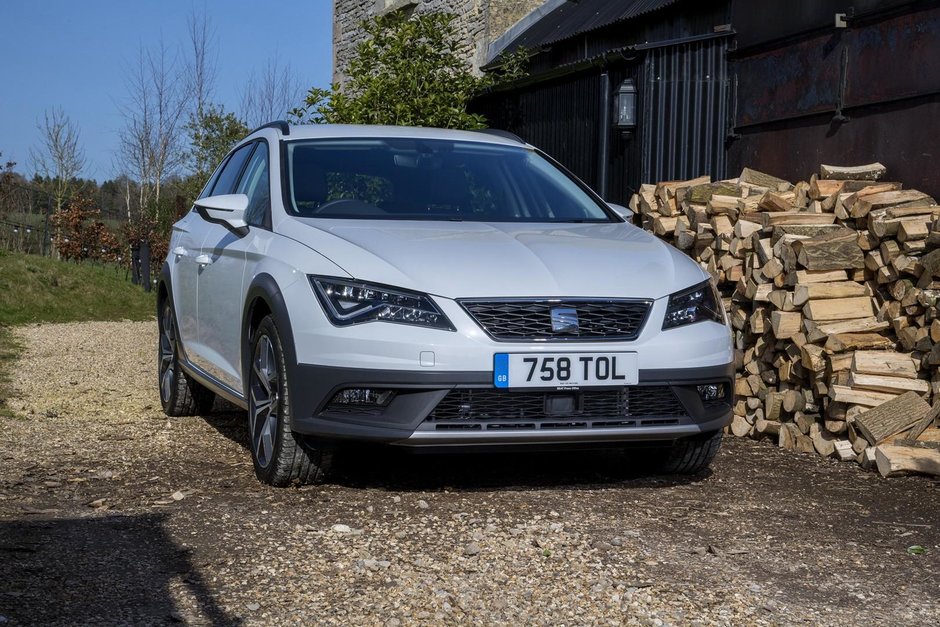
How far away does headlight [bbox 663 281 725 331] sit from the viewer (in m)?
4.94

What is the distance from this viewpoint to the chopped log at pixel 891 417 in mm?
5984

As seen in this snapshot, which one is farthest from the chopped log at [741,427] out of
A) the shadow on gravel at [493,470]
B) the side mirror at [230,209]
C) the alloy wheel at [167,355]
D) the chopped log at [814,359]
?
the alloy wheel at [167,355]

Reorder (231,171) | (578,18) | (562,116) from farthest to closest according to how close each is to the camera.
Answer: (578,18) → (562,116) → (231,171)

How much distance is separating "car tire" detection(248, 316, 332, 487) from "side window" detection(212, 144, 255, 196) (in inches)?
63.1

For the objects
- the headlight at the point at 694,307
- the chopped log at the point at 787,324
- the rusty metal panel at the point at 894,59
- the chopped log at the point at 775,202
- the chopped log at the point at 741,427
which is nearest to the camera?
the headlight at the point at 694,307

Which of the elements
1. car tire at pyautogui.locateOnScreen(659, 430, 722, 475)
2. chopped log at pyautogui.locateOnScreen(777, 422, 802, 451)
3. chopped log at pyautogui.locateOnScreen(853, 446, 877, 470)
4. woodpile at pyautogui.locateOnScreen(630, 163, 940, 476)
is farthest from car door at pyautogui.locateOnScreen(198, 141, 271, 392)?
chopped log at pyautogui.locateOnScreen(853, 446, 877, 470)

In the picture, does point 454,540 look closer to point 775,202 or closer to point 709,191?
point 775,202

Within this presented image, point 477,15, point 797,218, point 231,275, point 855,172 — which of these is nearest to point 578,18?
point 477,15

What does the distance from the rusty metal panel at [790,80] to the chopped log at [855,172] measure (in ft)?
2.94

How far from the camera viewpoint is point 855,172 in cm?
769

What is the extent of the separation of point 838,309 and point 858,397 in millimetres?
547

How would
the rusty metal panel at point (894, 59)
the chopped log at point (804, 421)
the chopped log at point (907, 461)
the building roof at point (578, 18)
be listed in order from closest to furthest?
the chopped log at point (907, 461), the chopped log at point (804, 421), the rusty metal panel at point (894, 59), the building roof at point (578, 18)

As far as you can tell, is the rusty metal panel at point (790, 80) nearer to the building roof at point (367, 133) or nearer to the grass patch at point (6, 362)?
the building roof at point (367, 133)

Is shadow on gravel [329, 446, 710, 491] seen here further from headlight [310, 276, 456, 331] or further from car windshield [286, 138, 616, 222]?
car windshield [286, 138, 616, 222]
